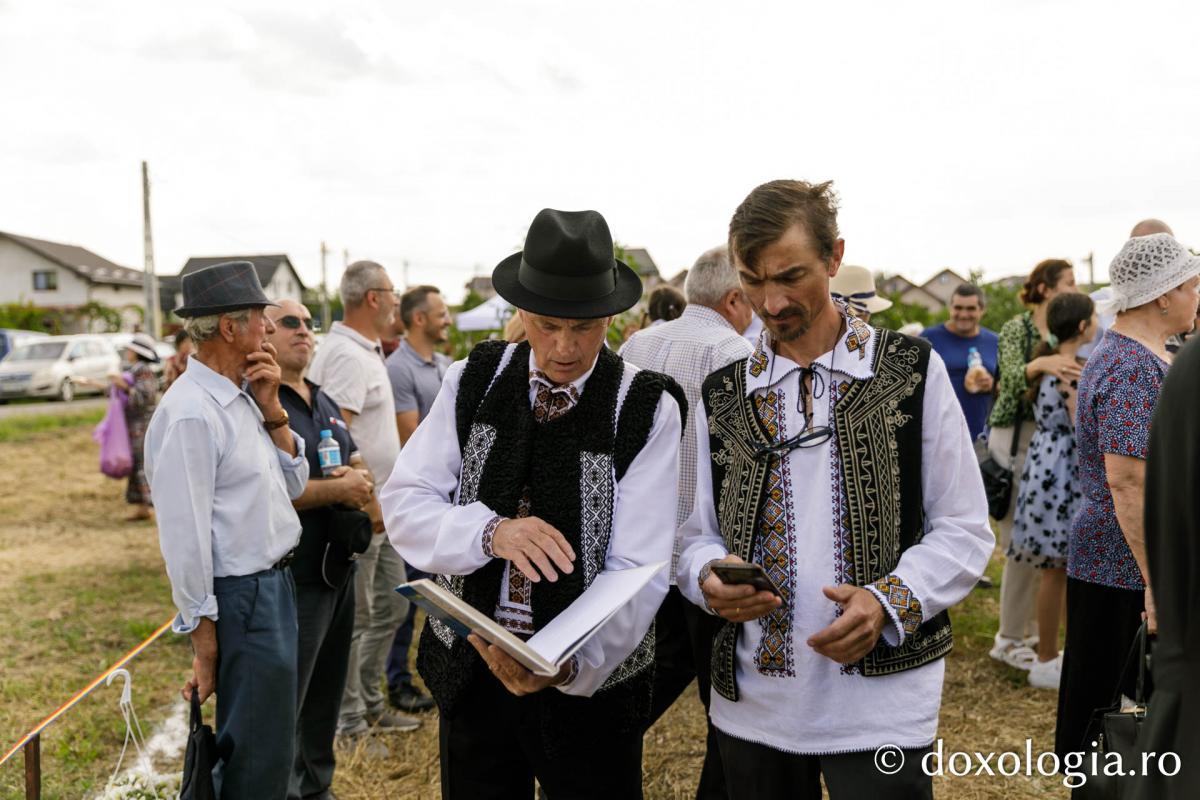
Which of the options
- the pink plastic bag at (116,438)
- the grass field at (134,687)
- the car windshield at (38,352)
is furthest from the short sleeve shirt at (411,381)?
the car windshield at (38,352)

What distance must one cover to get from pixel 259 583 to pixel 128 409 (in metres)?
7.28

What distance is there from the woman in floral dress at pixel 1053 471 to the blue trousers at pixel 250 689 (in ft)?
12.0

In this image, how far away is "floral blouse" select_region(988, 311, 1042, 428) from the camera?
5422mm

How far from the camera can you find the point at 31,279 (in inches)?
2148

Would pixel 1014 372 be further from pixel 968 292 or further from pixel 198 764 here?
pixel 198 764

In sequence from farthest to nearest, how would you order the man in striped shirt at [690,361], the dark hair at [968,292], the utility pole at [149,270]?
the utility pole at [149,270] → the dark hair at [968,292] → the man in striped shirt at [690,361]

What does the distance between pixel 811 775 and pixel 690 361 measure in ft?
6.74

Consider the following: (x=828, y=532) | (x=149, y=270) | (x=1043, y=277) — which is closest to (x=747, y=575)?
(x=828, y=532)

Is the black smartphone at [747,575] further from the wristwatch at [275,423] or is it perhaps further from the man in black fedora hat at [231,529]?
the wristwatch at [275,423]

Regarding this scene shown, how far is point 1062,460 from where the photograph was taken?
15.8 ft

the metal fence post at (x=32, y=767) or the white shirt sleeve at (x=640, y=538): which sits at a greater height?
the white shirt sleeve at (x=640, y=538)

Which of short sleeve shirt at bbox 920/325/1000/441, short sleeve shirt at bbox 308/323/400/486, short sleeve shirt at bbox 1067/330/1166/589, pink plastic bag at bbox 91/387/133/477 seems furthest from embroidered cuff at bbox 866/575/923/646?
pink plastic bag at bbox 91/387/133/477

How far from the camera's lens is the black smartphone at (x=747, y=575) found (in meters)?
1.95

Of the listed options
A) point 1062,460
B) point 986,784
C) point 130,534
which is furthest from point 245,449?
point 130,534
